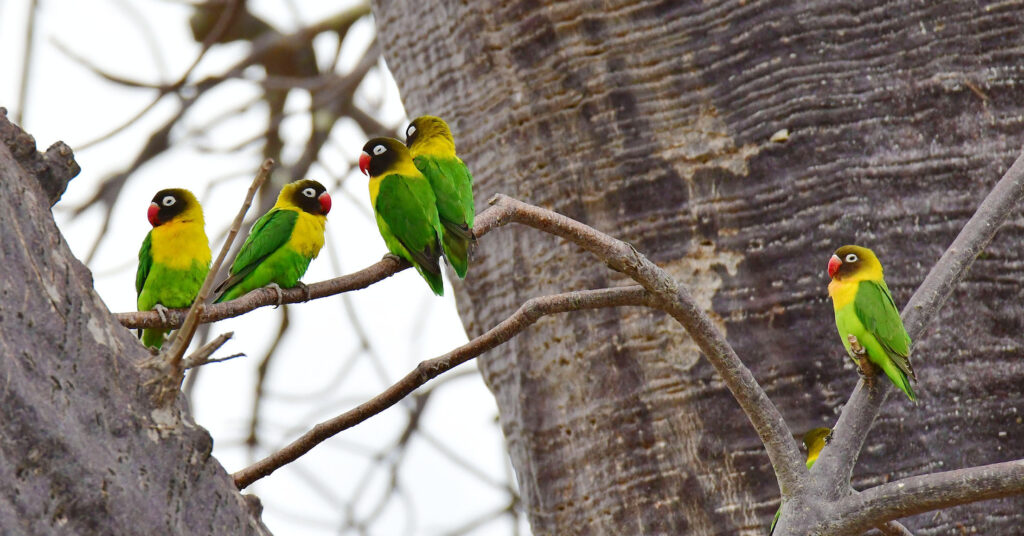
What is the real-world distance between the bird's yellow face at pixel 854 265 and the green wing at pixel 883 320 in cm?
3

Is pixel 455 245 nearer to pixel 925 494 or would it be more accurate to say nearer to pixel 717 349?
pixel 717 349

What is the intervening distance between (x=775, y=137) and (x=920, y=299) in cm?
75

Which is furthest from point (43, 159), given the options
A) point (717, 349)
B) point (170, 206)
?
point (170, 206)

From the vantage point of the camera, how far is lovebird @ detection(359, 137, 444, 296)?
2.34m

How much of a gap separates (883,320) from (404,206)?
3.62ft

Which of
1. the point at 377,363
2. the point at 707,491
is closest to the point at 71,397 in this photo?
the point at 707,491

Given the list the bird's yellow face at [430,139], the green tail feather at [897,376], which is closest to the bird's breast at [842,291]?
the green tail feather at [897,376]

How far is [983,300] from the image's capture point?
2.31 meters

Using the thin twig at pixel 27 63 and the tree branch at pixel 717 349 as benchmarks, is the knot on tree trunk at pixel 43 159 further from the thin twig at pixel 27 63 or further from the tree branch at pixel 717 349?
the thin twig at pixel 27 63

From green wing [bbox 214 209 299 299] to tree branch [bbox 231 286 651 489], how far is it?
3.62 ft

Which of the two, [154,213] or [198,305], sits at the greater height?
[154,213]

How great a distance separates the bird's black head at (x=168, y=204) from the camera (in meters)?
2.68

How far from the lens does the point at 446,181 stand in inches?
96.5

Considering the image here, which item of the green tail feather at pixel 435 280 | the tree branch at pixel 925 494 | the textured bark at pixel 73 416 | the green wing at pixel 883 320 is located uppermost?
the green tail feather at pixel 435 280
